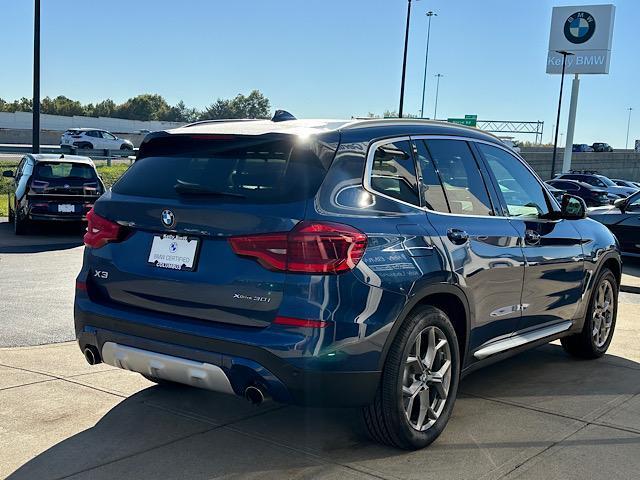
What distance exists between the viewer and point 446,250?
4.32 meters

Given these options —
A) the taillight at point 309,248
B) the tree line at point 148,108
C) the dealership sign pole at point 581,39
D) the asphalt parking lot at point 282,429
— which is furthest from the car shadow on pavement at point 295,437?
the tree line at point 148,108

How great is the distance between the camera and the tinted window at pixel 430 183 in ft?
14.5

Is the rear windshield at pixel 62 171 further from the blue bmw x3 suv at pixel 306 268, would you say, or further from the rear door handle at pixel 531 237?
the rear door handle at pixel 531 237

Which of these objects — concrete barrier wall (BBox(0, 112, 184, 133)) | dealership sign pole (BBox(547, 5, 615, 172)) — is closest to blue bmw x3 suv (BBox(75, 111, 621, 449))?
dealership sign pole (BBox(547, 5, 615, 172))

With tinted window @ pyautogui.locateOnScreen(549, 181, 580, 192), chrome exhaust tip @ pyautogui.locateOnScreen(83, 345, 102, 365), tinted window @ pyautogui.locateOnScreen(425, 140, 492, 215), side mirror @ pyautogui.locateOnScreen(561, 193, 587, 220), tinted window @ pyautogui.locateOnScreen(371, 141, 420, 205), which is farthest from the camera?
tinted window @ pyautogui.locateOnScreen(549, 181, 580, 192)

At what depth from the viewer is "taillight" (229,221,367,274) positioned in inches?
144

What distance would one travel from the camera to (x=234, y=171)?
159 inches

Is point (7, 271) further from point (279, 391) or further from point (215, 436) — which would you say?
point (279, 391)

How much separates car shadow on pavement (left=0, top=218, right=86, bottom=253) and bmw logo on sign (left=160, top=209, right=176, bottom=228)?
908cm

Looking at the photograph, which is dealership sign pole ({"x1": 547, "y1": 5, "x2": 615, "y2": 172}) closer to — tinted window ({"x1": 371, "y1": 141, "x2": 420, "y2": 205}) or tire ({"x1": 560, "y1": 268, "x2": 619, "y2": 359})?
tire ({"x1": 560, "y1": 268, "x2": 619, "y2": 359})

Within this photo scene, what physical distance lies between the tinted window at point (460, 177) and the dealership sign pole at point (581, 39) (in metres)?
56.5

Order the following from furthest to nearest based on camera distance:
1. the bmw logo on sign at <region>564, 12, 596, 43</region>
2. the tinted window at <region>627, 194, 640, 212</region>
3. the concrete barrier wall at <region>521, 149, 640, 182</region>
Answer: the concrete barrier wall at <region>521, 149, 640, 182</region> < the bmw logo on sign at <region>564, 12, 596, 43</region> < the tinted window at <region>627, 194, 640, 212</region>

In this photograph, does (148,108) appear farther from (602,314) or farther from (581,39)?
(602,314)

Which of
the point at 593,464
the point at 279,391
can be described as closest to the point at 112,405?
the point at 279,391
